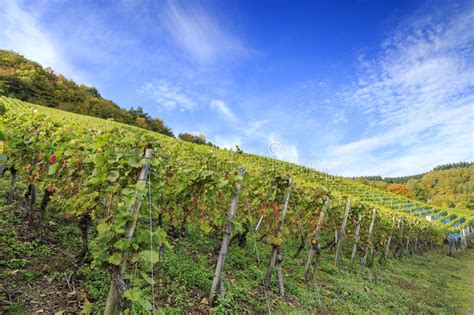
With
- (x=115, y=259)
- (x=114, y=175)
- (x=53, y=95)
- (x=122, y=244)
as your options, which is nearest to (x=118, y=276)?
(x=115, y=259)

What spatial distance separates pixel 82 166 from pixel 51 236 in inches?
62.2

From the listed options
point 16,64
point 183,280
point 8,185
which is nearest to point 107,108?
point 16,64

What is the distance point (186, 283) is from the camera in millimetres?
4230

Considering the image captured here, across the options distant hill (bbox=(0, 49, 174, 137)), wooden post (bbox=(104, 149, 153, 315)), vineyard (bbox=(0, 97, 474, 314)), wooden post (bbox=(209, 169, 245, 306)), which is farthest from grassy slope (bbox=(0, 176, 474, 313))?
distant hill (bbox=(0, 49, 174, 137))

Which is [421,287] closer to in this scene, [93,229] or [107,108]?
[93,229]

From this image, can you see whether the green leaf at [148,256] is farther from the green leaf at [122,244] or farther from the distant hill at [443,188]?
the distant hill at [443,188]

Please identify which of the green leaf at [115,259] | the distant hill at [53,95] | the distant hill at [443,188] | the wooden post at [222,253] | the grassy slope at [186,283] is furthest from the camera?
the distant hill at [443,188]

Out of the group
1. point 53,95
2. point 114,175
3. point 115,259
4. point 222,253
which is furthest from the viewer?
point 53,95

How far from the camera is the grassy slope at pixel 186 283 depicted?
10.3ft

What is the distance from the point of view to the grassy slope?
3.14 meters

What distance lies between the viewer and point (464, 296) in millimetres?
8695

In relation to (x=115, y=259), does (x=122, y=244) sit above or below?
above

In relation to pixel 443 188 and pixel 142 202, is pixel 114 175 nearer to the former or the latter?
pixel 142 202

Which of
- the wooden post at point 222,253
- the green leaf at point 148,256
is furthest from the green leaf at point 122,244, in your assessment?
the wooden post at point 222,253
